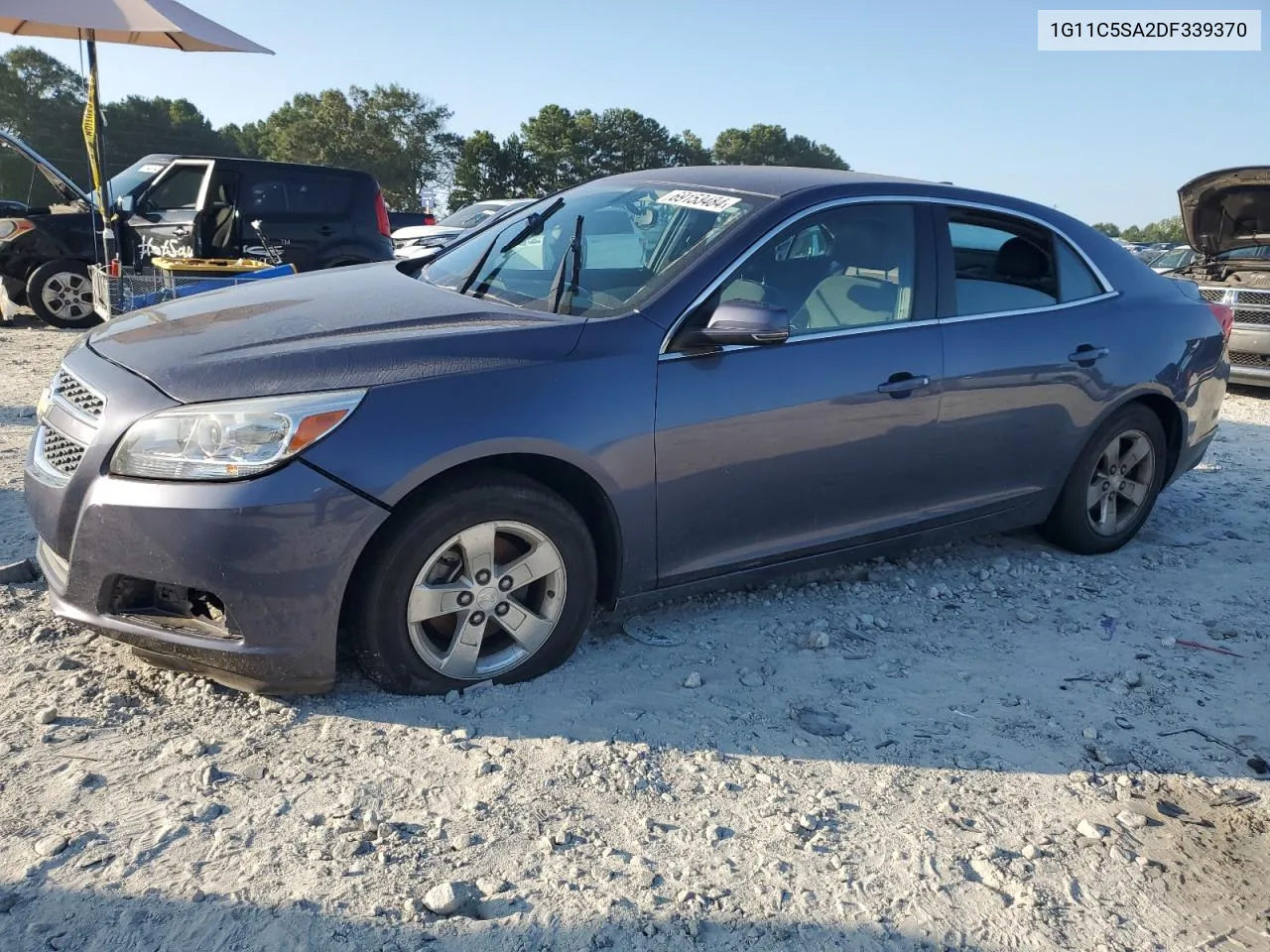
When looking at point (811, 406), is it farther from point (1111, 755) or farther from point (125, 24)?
point (125, 24)

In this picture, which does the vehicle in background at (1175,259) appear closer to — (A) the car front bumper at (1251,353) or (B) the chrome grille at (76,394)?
(A) the car front bumper at (1251,353)

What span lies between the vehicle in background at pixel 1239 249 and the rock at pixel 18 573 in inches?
375

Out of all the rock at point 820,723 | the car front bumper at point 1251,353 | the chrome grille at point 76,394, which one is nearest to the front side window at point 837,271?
the rock at point 820,723

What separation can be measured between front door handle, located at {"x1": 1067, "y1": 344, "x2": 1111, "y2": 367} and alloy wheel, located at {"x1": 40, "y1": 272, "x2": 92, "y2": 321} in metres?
10.1

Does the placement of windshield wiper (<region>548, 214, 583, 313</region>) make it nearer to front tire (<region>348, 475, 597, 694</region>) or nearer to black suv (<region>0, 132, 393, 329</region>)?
front tire (<region>348, 475, 597, 694</region>)

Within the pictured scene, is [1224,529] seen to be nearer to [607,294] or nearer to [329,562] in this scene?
[607,294]

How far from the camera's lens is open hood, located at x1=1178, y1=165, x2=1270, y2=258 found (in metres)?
8.79

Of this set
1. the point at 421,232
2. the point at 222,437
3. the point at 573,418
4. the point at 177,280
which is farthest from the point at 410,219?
the point at 222,437

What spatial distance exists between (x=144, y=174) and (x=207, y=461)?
9629 mm

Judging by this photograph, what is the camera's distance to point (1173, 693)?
3.54m

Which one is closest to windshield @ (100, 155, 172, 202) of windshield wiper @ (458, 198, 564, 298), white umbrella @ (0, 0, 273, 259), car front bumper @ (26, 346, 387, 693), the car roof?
white umbrella @ (0, 0, 273, 259)

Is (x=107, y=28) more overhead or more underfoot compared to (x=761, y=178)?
more overhead

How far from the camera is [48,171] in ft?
35.5

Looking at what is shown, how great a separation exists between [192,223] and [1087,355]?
847 centimetres
